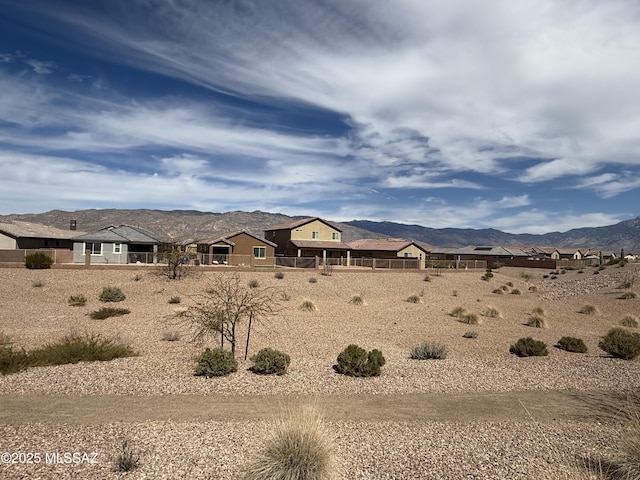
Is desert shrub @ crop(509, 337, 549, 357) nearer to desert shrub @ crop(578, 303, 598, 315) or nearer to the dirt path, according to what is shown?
the dirt path

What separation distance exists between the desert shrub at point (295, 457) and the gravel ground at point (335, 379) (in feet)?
1.18

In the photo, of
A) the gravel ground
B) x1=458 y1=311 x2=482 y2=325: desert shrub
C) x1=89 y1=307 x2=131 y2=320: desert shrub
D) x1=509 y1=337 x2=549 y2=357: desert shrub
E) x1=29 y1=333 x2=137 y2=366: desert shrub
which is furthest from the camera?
x1=458 y1=311 x2=482 y2=325: desert shrub

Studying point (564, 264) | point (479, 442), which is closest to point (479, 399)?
point (479, 442)

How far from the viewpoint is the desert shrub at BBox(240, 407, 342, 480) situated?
5898 millimetres

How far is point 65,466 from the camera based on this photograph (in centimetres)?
638

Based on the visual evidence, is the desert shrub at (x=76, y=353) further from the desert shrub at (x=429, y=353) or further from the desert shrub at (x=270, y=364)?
the desert shrub at (x=429, y=353)

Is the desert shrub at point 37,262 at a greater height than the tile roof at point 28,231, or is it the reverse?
the tile roof at point 28,231

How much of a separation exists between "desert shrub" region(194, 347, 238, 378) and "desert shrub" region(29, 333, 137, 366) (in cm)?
319

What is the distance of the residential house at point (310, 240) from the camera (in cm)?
5934

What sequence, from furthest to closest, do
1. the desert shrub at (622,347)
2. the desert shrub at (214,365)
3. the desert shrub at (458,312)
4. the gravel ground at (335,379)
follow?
1. the desert shrub at (458,312)
2. the desert shrub at (622,347)
3. the desert shrub at (214,365)
4. the gravel ground at (335,379)

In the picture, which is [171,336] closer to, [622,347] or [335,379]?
[335,379]

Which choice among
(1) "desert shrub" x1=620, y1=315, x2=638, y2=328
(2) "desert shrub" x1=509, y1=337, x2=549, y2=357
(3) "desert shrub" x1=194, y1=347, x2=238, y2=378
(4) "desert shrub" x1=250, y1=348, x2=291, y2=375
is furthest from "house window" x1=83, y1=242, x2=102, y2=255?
(1) "desert shrub" x1=620, y1=315, x2=638, y2=328

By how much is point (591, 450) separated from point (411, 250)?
6063 cm

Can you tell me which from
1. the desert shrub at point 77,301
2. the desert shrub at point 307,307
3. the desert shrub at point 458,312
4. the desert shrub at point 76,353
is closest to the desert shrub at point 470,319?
the desert shrub at point 458,312
